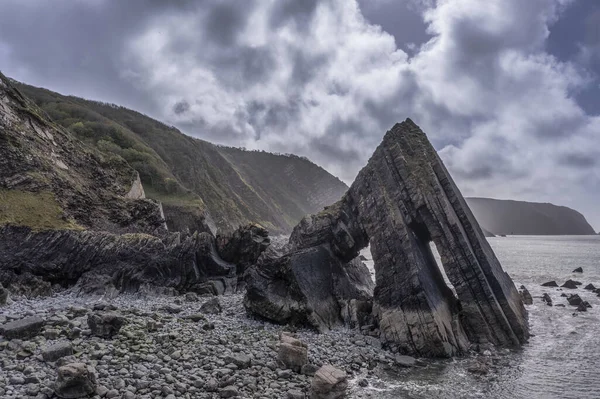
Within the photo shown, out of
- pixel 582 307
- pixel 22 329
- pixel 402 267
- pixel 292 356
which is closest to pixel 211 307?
pixel 292 356

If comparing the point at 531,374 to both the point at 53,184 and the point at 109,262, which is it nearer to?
the point at 109,262

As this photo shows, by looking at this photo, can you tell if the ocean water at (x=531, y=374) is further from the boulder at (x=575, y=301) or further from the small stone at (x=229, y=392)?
the boulder at (x=575, y=301)

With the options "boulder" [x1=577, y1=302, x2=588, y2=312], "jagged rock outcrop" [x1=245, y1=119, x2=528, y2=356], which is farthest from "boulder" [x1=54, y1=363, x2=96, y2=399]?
"boulder" [x1=577, y1=302, x2=588, y2=312]

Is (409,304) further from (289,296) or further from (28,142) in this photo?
(28,142)

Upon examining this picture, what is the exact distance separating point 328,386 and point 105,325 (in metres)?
9.23

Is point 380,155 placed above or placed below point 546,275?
above

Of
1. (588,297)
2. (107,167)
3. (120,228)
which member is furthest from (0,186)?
(588,297)

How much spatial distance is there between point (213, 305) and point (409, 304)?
37.9 ft

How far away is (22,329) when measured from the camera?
13000mm

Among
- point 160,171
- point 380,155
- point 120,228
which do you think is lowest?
point 120,228

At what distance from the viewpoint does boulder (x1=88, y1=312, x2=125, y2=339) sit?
14.0 m

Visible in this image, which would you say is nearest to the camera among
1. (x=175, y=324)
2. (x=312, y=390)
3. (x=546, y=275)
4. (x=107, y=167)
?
(x=312, y=390)

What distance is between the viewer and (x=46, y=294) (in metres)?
20.9

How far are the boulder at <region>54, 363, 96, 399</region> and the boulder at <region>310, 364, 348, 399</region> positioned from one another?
22.4 ft
